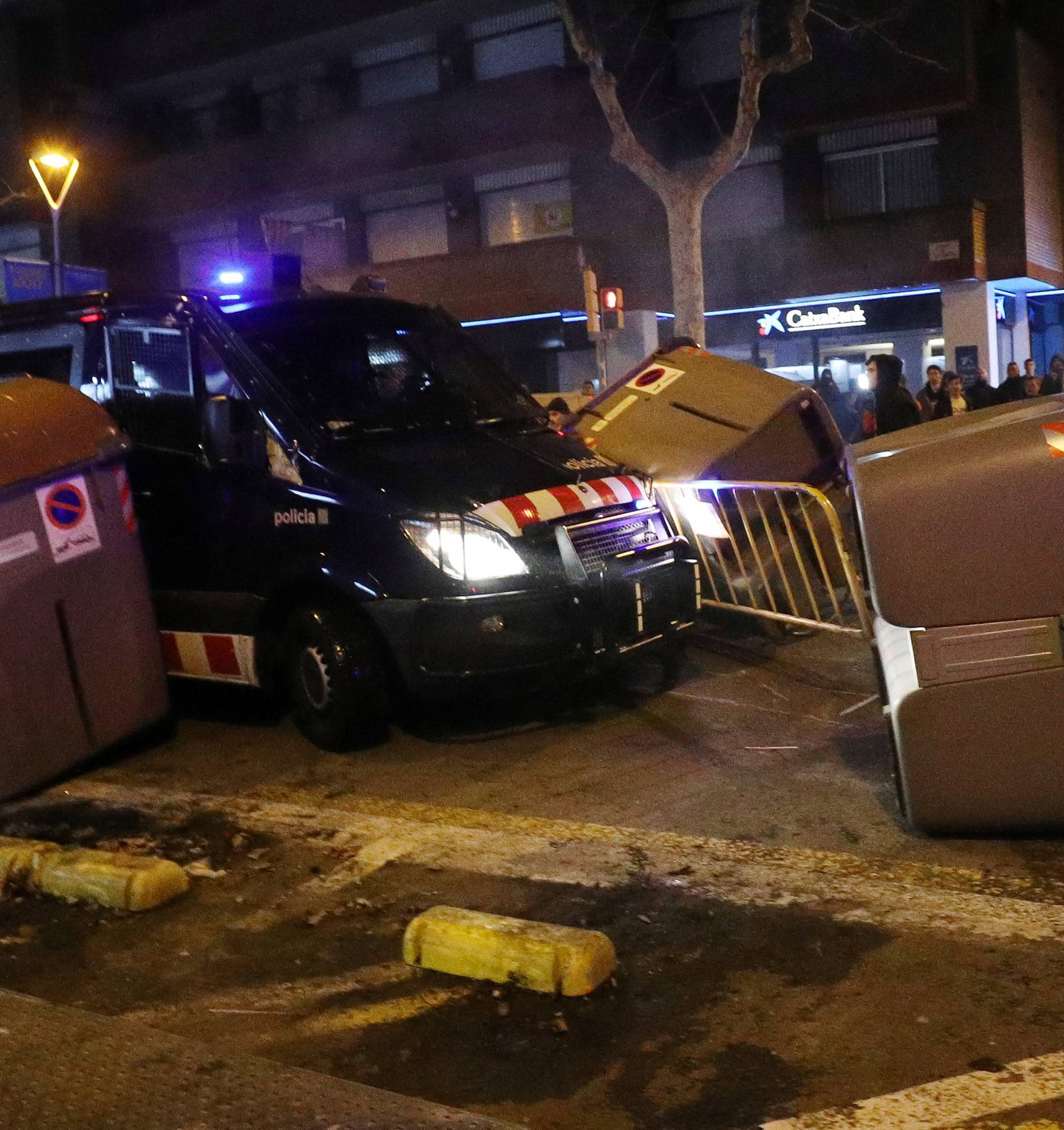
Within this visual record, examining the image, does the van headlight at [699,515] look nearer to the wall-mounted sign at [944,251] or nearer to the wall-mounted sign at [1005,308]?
the wall-mounted sign at [944,251]

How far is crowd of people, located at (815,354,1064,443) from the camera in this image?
12219 millimetres

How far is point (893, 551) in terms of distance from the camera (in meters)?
4.62

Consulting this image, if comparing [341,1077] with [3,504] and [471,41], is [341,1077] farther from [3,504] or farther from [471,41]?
[471,41]

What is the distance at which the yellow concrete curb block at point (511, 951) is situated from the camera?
13.1ft

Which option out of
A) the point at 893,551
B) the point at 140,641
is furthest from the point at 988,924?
the point at 140,641

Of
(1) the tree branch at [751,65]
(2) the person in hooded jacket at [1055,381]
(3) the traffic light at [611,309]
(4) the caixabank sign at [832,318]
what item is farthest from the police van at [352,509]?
(4) the caixabank sign at [832,318]

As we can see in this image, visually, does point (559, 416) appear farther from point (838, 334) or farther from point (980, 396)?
point (838, 334)

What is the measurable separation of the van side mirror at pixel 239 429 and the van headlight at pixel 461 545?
991 millimetres

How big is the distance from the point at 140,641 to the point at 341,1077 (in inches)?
140

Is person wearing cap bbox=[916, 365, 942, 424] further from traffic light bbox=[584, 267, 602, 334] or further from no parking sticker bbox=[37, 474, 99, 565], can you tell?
no parking sticker bbox=[37, 474, 99, 565]

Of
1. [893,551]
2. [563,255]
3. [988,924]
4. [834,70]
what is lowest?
[988,924]

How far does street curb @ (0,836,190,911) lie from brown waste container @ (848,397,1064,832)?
2693 mm

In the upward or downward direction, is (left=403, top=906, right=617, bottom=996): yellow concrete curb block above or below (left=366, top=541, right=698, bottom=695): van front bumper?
below

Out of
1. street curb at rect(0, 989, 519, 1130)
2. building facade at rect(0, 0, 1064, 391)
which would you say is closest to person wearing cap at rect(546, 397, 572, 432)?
street curb at rect(0, 989, 519, 1130)
